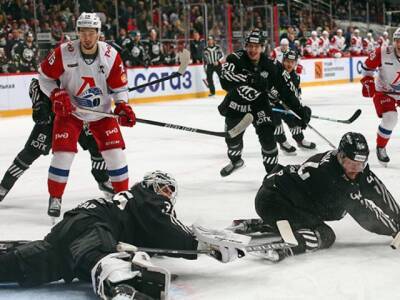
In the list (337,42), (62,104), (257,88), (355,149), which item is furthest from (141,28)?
(355,149)

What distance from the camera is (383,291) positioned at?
3.03m

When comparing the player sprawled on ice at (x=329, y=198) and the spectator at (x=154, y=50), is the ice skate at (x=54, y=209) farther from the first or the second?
the spectator at (x=154, y=50)

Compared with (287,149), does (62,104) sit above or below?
above

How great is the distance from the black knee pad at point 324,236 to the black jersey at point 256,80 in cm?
168

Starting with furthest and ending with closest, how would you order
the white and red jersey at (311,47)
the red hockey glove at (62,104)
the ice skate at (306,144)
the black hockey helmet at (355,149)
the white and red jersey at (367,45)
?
1. the white and red jersey at (367,45)
2. the white and red jersey at (311,47)
3. the ice skate at (306,144)
4. the red hockey glove at (62,104)
5. the black hockey helmet at (355,149)

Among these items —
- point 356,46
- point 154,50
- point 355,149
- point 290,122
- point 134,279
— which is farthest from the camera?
point 356,46

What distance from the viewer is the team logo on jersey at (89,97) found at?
441 cm

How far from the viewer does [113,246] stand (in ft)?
9.62

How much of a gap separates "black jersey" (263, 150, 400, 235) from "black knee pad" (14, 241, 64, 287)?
1206mm

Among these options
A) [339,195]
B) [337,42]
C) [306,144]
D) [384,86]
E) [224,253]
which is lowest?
[306,144]

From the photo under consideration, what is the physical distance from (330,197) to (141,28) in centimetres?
1104

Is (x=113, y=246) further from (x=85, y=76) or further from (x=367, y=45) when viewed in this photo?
(x=367, y=45)

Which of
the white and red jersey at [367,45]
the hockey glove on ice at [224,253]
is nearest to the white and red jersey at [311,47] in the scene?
the white and red jersey at [367,45]

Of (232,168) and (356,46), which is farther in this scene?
(356,46)
